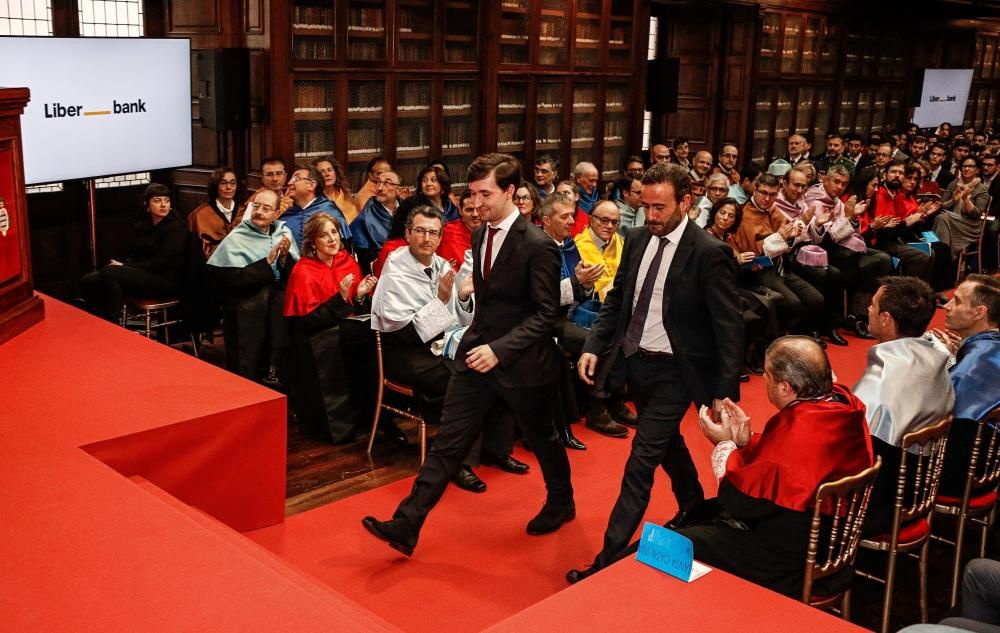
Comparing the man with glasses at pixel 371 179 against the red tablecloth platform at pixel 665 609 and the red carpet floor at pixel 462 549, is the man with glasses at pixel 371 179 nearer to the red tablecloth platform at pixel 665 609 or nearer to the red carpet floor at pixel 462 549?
the red carpet floor at pixel 462 549

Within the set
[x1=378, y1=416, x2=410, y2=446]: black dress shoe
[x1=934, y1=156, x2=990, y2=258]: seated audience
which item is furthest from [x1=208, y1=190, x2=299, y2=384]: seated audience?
[x1=934, y1=156, x2=990, y2=258]: seated audience

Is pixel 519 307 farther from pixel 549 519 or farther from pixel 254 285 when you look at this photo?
pixel 254 285

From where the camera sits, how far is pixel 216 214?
20.5 feet

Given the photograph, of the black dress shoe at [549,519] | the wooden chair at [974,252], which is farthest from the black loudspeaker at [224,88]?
the wooden chair at [974,252]

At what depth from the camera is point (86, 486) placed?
262cm

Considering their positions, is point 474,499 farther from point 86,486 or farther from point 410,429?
point 86,486

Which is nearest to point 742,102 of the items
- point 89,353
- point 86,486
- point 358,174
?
point 358,174

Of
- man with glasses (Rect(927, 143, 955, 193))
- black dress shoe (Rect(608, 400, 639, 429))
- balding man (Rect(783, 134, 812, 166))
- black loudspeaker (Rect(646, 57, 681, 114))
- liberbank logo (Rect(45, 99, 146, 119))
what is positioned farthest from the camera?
man with glasses (Rect(927, 143, 955, 193))

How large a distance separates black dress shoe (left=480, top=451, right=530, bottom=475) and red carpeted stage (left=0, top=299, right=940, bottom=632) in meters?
0.05

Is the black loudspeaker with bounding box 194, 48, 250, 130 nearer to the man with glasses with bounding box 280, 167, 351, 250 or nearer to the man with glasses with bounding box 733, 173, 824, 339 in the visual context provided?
the man with glasses with bounding box 280, 167, 351, 250

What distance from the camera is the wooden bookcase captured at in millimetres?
7008

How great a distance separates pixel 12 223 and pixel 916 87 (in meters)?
13.9

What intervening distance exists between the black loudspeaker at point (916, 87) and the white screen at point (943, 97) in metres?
0.05

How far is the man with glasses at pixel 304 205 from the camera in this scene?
608 cm
